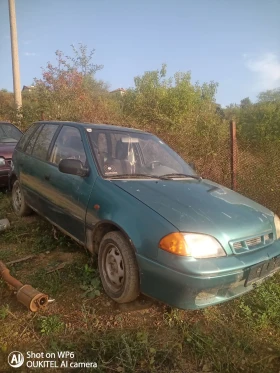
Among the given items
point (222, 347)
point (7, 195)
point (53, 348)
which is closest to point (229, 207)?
point (222, 347)

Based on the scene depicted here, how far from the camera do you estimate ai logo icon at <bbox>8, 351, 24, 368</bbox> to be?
179 centimetres

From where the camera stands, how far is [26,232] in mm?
3787

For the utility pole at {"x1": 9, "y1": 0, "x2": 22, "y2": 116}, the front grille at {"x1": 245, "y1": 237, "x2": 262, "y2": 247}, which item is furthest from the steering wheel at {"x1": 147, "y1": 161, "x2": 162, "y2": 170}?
the utility pole at {"x1": 9, "y1": 0, "x2": 22, "y2": 116}

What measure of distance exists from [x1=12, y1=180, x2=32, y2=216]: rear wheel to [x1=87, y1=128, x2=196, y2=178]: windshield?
1968 millimetres

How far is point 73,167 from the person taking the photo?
8.55 ft

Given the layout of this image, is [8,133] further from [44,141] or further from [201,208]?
[201,208]

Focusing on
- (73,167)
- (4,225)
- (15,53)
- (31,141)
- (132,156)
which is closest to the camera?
(73,167)

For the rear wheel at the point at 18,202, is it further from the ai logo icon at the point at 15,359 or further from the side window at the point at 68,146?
the ai logo icon at the point at 15,359

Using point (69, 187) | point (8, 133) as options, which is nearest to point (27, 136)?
point (69, 187)

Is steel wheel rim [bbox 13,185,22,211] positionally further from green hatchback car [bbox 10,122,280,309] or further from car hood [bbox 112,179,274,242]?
car hood [bbox 112,179,274,242]

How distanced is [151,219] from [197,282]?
22.5 inches

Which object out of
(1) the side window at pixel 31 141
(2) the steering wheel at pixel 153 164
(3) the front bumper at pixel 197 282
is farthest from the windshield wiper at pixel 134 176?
(1) the side window at pixel 31 141

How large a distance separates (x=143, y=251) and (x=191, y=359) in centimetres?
86

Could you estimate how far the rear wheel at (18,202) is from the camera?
164 inches
